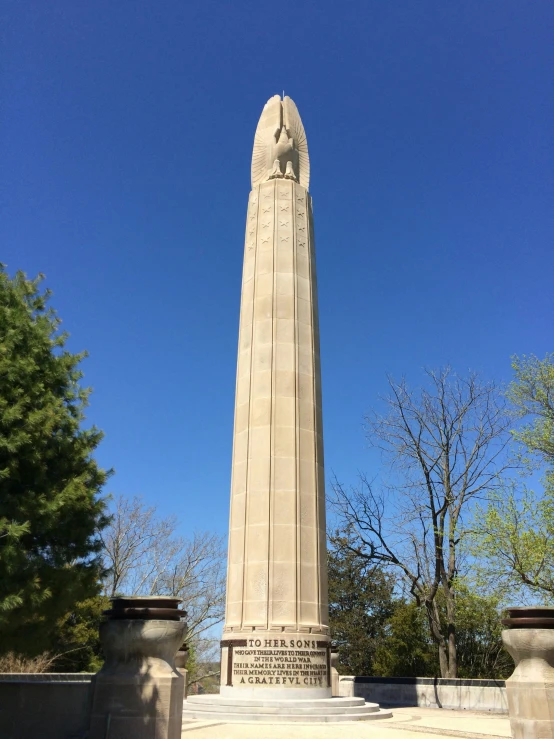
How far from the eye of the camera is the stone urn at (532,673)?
417 inches

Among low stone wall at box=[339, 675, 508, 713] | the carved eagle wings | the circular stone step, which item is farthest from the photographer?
the carved eagle wings

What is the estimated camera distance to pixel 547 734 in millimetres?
10602

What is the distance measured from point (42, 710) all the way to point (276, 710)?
5591 millimetres

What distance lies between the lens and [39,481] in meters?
9.33

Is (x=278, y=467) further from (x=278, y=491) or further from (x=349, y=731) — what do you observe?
(x=349, y=731)

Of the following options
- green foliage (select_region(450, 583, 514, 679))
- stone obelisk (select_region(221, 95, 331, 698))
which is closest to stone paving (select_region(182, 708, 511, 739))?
stone obelisk (select_region(221, 95, 331, 698))

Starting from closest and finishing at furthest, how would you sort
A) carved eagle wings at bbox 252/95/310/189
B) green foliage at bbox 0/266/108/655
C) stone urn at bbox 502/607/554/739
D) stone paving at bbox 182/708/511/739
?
green foliage at bbox 0/266/108/655
stone urn at bbox 502/607/554/739
stone paving at bbox 182/708/511/739
carved eagle wings at bbox 252/95/310/189

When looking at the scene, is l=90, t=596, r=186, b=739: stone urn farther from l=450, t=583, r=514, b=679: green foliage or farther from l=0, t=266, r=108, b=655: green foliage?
l=450, t=583, r=514, b=679: green foliage

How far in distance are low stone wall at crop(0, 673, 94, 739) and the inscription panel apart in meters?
5.69

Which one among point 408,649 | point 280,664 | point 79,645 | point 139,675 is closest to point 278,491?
point 280,664

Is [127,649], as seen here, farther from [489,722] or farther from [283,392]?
[489,722]

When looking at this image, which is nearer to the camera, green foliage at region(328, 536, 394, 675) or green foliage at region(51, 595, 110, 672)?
green foliage at region(51, 595, 110, 672)

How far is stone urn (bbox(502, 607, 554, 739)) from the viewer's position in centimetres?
1060

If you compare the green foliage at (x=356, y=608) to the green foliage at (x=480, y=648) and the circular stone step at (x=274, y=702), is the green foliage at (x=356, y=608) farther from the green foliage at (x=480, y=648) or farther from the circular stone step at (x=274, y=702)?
the circular stone step at (x=274, y=702)
